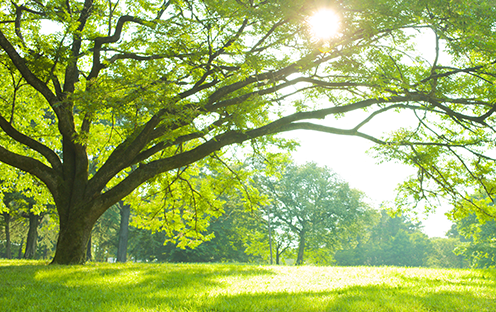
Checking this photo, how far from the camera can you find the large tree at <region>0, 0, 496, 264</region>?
786 cm

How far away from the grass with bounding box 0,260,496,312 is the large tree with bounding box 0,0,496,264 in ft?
11.6

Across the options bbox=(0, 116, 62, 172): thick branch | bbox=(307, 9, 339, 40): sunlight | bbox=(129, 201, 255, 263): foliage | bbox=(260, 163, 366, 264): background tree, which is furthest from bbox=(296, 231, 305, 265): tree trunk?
bbox=(307, 9, 339, 40): sunlight

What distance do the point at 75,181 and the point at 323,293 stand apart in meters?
8.94

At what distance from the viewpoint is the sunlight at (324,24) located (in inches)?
280

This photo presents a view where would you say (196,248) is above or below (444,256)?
above

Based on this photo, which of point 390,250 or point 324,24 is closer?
point 324,24

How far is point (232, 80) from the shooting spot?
1050 cm

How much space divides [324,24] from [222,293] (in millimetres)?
6093

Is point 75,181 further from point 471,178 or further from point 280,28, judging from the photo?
point 471,178

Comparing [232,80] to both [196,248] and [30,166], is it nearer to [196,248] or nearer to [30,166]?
[30,166]

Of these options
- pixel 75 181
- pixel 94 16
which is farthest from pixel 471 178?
pixel 94 16

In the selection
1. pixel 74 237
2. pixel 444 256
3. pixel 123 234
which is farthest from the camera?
pixel 444 256

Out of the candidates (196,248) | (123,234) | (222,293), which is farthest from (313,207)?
(222,293)

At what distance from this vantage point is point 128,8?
13070 millimetres
